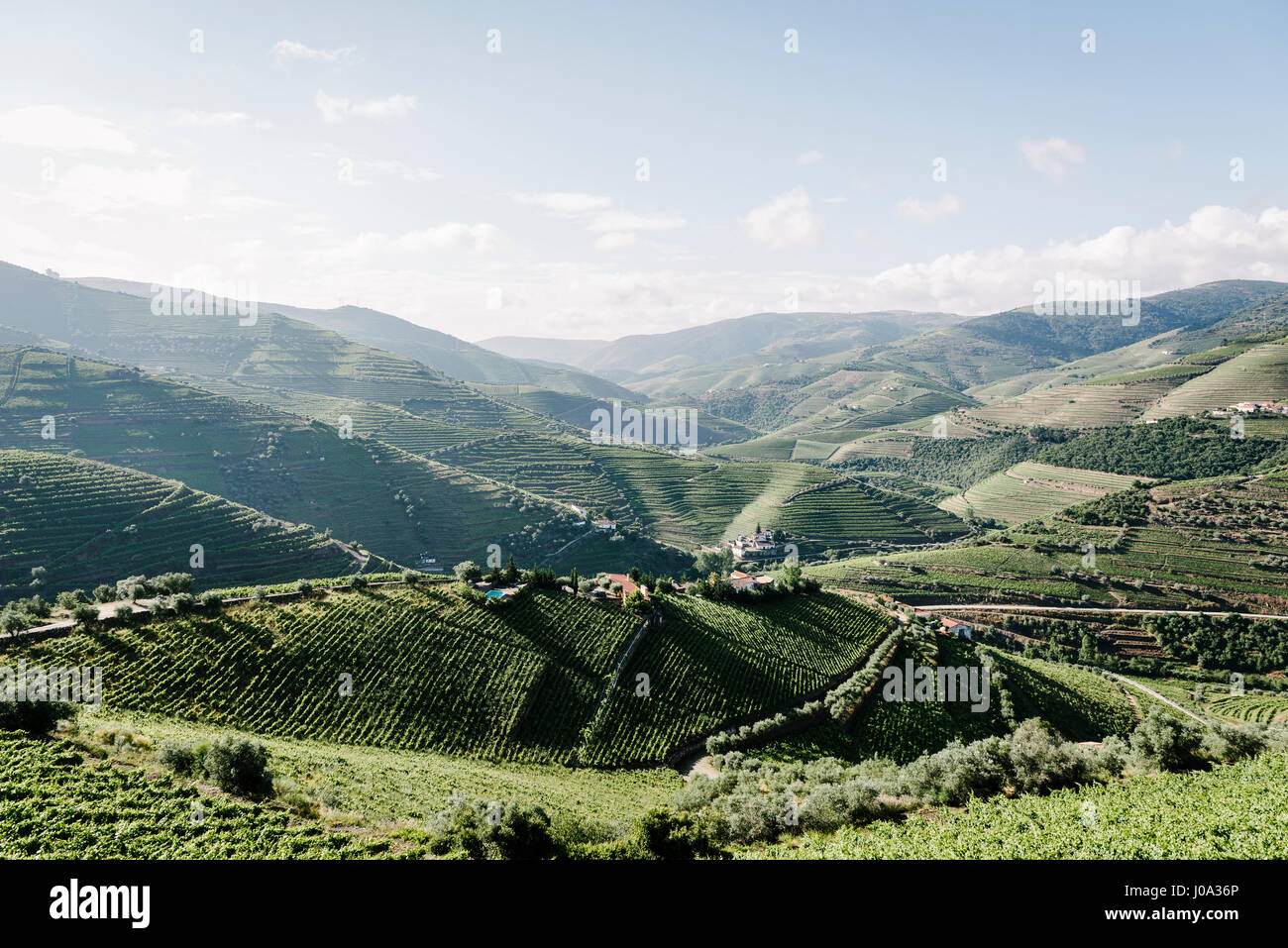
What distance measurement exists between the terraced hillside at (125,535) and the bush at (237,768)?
6958 centimetres

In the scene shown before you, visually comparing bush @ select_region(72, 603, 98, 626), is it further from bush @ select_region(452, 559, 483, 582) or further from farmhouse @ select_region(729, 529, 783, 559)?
farmhouse @ select_region(729, 529, 783, 559)

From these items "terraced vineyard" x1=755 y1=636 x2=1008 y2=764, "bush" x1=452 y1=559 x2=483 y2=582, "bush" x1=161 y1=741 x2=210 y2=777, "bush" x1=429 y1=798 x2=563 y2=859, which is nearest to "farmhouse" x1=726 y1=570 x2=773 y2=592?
"terraced vineyard" x1=755 y1=636 x2=1008 y2=764

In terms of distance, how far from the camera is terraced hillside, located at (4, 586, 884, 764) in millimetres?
38812

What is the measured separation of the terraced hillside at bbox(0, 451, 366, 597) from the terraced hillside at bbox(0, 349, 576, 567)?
28884 mm

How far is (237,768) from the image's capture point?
987 inches

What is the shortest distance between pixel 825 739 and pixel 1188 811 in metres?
26.1

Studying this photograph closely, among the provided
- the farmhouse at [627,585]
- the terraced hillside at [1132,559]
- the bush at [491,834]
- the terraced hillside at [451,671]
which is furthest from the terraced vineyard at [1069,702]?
the bush at [491,834]

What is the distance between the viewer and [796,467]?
621 feet

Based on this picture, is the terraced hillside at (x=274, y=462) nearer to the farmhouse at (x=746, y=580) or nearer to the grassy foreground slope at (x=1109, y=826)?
the farmhouse at (x=746, y=580)

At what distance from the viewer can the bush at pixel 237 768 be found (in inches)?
984

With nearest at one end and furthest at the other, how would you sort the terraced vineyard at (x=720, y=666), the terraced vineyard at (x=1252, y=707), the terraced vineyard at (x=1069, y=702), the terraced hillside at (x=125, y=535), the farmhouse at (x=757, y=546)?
the terraced vineyard at (x=720, y=666) < the terraced vineyard at (x=1069, y=702) < the terraced vineyard at (x=1252, y=707) < the terraced hillside at (x=125, y=535) < the farmhouse at (x=757, y=546)

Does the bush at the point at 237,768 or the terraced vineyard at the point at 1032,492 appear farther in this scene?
the terraced vineyard at the point at 1032,492
